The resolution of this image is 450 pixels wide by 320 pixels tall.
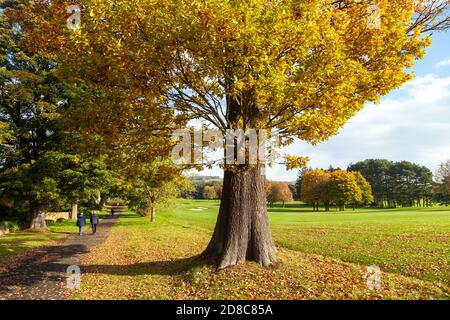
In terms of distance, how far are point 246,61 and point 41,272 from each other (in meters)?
10.6

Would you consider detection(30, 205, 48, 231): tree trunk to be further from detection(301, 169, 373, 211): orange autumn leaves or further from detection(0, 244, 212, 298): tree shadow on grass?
detection(301, 169, 373, 211): orange autumn leaves

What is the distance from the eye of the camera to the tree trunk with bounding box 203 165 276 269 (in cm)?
1071

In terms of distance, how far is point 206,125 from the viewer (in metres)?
10.2

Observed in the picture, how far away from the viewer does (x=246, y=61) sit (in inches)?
288

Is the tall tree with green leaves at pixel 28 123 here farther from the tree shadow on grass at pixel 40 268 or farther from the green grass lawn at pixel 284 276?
the green grass lawn at pixel 284 276

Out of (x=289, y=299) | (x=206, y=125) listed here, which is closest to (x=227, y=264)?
(x=289, y=299)

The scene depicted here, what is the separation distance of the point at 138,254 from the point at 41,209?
15.2 metres

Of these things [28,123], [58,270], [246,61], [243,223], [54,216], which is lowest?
[58,270]

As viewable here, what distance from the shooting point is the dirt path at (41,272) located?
9.42 metres

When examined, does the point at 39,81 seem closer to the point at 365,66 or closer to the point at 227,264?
the point at 227,264

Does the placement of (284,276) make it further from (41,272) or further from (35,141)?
(35,141)

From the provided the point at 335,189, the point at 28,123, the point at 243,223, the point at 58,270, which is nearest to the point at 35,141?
the point at 28,123

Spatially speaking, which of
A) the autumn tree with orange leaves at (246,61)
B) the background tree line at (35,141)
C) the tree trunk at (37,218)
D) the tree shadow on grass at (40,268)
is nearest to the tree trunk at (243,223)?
the autumn tree with orange leaves at (246,61)

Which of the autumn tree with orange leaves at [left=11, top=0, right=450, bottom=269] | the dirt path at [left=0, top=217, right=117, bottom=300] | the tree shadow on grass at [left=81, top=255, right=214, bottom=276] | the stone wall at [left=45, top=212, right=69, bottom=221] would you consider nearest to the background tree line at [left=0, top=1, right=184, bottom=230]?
the dirt path at [left=0, top=217, right=117, bottom=300]
